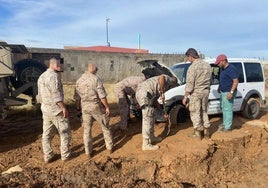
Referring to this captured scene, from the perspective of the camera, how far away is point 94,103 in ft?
20.3

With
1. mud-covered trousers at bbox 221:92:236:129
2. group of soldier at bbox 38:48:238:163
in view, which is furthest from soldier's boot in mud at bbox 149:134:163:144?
mud-covered trousers at bbox 221:92:236:129

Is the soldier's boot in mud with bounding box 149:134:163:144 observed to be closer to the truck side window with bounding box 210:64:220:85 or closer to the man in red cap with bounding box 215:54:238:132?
the man in red cap with bounding box 215:54:238:132

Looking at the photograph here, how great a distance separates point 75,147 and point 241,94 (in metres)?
5.19

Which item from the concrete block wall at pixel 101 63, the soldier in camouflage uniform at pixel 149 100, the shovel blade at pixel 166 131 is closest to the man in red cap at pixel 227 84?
the shovel blade at pixel 166 131

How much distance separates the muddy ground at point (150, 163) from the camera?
564 cm

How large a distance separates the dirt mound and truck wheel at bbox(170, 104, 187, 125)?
0.29m

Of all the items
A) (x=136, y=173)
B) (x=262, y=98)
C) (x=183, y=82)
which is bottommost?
(x=136, y=173)

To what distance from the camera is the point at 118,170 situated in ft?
20.0

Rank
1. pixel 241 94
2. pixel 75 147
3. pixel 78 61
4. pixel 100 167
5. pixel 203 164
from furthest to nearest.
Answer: pixel 78 61 < pixel 241 94 < pixel 75 147 < pixel 203 164 < pixel 100 167

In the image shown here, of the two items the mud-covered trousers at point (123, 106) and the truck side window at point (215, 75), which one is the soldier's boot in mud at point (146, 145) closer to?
the mud-covered trousers at point (123, 106)

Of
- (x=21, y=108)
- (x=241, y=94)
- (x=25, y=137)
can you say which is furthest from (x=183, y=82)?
(x=21, y=108)

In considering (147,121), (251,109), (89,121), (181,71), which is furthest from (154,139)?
(251,109)

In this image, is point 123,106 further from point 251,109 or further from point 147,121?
point 251,109

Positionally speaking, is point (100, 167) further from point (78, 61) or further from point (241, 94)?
point (78, 61)
